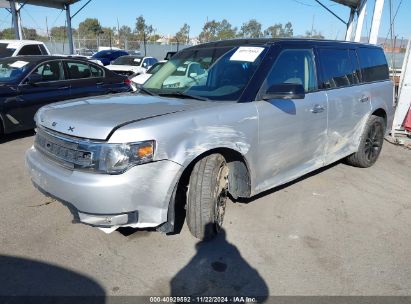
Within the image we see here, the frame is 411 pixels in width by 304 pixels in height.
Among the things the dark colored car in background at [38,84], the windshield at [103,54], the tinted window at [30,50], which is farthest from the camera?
the windshield at [103,54]

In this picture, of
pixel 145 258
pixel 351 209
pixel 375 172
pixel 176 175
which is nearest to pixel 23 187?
pixel 145 258

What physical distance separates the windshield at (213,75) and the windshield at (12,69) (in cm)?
386

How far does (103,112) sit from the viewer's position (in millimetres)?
3096

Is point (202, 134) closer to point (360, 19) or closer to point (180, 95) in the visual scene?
point (180, 95)

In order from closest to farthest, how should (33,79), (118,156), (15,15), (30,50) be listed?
(118,156) → (33,79) → (30,50) → (15,15)

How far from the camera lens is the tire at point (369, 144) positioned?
5301 millimetres

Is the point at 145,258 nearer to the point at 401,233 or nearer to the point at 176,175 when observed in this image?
the point at 176,175

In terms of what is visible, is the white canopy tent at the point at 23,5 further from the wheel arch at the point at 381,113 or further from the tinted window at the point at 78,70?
the wheel arch at the point at 381,113

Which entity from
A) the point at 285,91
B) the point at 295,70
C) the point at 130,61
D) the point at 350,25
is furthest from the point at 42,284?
the point at 350,25

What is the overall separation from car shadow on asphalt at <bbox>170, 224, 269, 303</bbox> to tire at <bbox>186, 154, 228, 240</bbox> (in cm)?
18

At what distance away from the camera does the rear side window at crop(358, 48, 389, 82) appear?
513 cm

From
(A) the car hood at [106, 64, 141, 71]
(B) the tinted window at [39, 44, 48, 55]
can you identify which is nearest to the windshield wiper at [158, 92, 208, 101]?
(B) the tinted window at [39, 44, 48, 55]

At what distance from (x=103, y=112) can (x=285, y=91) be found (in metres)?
1.61

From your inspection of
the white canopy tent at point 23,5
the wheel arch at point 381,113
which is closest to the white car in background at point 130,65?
the white canopy tent at point 23,5
